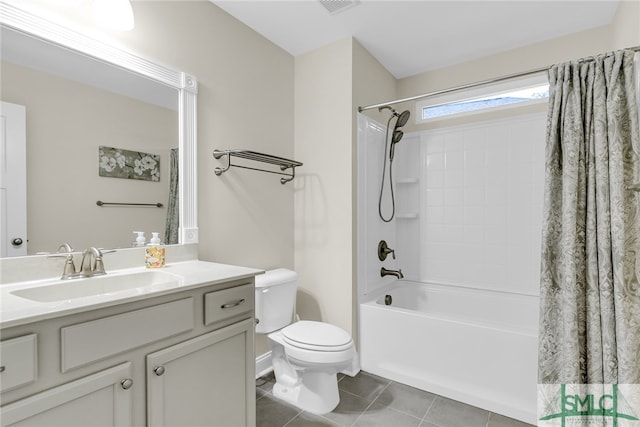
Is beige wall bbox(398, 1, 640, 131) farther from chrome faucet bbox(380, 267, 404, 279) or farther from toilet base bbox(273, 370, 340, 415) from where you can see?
toilet base bbox(273, 370, 340, 415)

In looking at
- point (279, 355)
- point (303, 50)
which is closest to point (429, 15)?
point (303, 50)

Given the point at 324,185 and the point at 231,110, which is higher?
the point at 231,110

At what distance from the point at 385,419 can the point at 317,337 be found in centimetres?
59

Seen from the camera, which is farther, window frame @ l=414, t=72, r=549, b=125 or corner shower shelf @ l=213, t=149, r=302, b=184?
window frame @ l=414, t=72, r=549, b=125

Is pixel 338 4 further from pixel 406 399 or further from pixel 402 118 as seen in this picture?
pixel 406 399

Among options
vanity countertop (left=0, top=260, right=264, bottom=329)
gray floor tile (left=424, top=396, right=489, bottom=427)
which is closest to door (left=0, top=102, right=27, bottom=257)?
vanity countertop (left=0, top=260, right=264, bottom=329)

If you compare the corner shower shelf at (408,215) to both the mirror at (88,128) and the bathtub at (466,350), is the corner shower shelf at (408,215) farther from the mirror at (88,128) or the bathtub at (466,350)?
the mirror at (88,128)

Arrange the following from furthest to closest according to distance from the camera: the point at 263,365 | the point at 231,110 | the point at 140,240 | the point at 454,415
A: the point at 263,365 → the point at 231,110 → the point at 454,415 → the point at 140,240

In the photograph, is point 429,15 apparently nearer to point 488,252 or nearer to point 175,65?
point 175,65

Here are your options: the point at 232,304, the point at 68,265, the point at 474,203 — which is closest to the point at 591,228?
the point at 474,203

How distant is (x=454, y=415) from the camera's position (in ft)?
6.09

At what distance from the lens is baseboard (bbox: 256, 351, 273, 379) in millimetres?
2250

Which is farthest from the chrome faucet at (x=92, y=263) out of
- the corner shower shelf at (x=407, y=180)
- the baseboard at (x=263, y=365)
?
the corner shower shelf at (x=407, y=180)

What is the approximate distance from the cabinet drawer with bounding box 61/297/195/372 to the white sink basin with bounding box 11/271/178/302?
93 millimetres
